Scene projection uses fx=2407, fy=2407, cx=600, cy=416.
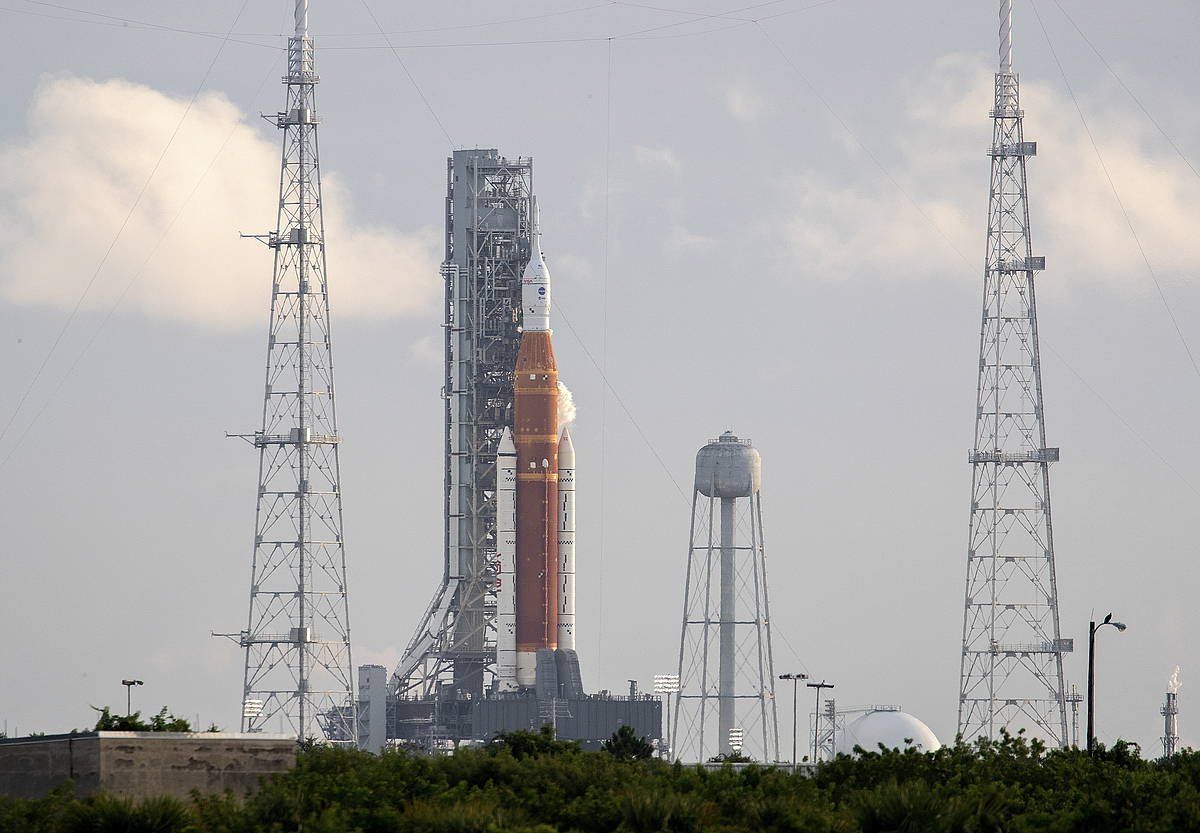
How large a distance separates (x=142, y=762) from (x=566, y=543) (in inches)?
3140

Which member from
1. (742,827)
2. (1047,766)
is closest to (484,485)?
(1047,766)

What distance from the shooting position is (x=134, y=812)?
152 feet

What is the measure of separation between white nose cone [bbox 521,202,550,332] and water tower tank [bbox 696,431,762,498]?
1673cm

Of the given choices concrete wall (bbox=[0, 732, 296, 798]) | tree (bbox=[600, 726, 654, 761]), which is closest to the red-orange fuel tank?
tree (bbox=[600, 726, 654, 761])

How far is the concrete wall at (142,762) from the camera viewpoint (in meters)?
51.1

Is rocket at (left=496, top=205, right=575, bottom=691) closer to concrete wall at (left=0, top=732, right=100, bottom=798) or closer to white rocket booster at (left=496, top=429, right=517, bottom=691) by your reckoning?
white rocket booster at (left=496, top=429, right=517, bottom=691)

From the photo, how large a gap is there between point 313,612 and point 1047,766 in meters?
58.9

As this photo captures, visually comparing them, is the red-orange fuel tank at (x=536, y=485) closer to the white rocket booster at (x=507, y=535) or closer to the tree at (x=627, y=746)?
the white rocket booster at (x=507, y=535)

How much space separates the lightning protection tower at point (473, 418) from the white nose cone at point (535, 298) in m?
3.86

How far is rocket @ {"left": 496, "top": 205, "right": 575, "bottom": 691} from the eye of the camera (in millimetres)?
129625

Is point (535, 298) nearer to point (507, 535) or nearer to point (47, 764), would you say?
point (507, 535)

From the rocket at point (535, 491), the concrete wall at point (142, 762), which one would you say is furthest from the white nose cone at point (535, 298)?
the concrete wall at point (142, 762)

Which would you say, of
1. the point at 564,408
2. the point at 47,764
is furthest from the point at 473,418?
the point at 47,764

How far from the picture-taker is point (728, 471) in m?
142
